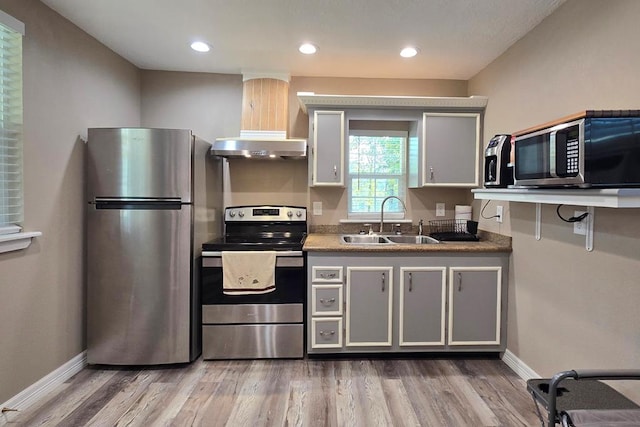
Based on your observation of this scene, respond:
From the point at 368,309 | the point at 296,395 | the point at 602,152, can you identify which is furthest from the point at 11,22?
the point at 602,152

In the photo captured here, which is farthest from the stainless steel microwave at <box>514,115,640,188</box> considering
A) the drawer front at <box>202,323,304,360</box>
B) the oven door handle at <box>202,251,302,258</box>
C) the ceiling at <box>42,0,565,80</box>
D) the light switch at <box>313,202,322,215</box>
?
the light switch at <box>313,202,322,215</box>

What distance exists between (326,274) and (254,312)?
640 mm

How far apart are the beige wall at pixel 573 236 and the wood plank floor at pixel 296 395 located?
0.43m

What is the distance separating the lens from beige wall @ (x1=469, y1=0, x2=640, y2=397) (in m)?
1.62

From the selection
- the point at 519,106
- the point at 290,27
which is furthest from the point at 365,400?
the point at 290,27

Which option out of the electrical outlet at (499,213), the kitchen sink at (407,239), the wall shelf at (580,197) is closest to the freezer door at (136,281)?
the kitchen sink at (407,239)

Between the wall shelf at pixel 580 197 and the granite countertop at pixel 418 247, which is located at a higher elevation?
the wall shelf at pixel 580 197

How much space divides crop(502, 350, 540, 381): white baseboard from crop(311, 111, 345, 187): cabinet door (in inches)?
74.8

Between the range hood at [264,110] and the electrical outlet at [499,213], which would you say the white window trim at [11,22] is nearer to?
the range hood at [264,110]

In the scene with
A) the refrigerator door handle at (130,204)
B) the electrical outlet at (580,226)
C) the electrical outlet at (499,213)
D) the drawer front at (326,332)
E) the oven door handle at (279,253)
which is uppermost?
the refrigerator door handle at (130,204)

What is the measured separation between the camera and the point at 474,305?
259cm

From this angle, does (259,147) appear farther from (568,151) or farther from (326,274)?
(568,151)

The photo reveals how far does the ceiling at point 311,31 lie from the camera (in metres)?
2.08

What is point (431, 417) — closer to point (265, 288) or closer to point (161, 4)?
point (265, 288)
